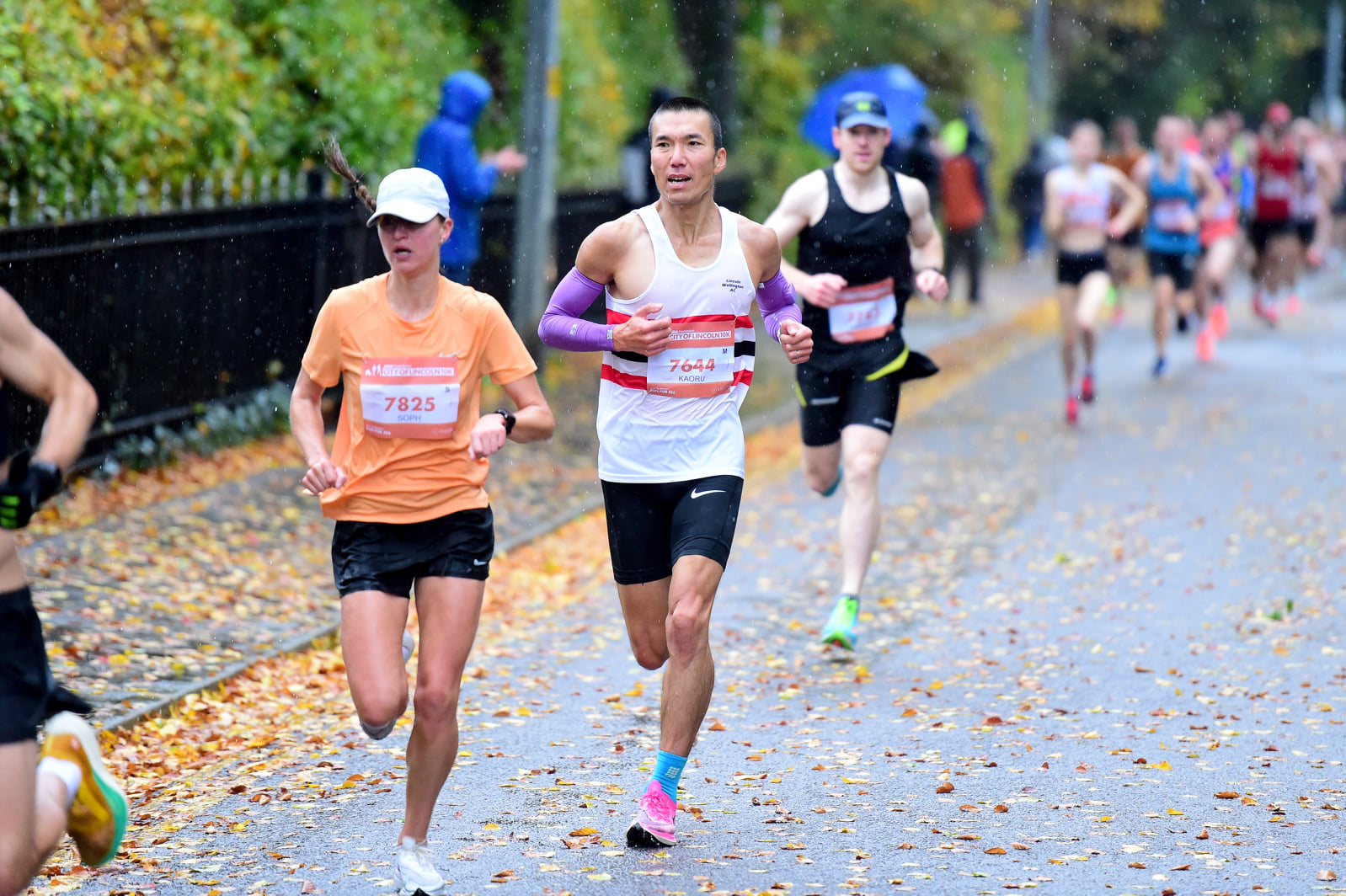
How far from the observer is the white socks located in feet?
13.4

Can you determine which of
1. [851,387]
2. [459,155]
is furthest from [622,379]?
[459,155]

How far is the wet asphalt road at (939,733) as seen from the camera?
5133 mm

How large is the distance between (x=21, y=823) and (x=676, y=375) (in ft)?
7.77

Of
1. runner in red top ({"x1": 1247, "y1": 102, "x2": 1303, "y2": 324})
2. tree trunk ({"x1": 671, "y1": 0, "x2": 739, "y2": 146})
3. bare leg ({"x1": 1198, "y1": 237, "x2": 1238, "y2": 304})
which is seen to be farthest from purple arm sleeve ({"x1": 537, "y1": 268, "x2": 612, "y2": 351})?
runner in red top ({"x1": 1247, "y1": 102, "x2": 1303, "y2": 324})

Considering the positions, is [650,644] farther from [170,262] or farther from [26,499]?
[170,262]

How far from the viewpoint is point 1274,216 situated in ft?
73.7

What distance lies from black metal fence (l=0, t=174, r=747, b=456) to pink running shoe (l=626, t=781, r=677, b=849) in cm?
488

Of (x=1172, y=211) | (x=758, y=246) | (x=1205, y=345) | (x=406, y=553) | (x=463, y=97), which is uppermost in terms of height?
(x=463, y=97)

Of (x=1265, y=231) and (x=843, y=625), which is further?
(x=1265, y=231)

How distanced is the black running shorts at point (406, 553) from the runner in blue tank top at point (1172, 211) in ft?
43.3

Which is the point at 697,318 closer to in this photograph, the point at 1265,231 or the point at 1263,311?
the point at 1265,231

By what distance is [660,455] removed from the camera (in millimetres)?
5551

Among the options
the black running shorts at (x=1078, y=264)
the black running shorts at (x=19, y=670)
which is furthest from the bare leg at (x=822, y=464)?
the black running shorts at (x=1078, y=264)

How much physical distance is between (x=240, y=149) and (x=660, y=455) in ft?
27.2
